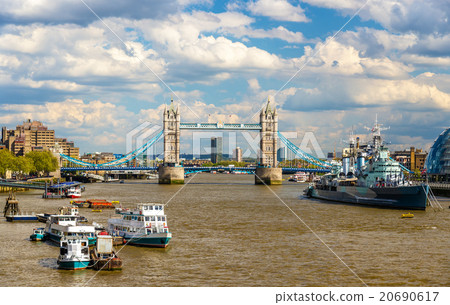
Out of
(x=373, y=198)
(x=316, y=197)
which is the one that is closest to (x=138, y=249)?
(x=373, y=198)

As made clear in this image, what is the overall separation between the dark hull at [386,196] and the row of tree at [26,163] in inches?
1988

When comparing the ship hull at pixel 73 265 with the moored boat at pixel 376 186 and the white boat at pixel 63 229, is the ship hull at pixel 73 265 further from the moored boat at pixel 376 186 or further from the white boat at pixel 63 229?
the moored boat at pixel 376 186

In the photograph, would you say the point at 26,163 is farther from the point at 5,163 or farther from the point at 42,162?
the point at 42,162

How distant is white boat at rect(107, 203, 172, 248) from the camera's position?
28984mm

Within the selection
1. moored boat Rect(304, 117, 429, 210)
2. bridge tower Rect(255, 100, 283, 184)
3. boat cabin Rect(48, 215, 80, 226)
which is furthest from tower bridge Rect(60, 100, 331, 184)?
boat cabin Rect(48, 215, 80, 226)

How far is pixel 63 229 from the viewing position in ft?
100

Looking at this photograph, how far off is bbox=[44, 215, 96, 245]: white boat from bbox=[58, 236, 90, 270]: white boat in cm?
383

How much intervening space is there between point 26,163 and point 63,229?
70499mm

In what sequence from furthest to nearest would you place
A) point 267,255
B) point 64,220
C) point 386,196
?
point 386,196 < point 64,220 < point 267,255

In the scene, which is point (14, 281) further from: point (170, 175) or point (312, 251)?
point (170, 175)

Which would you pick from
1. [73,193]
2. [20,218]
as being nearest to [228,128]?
[73,193]

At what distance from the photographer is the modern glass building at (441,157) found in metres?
88.1

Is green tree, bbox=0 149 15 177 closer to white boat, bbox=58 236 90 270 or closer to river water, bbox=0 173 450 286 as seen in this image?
river water, bbox=0 173 450 286

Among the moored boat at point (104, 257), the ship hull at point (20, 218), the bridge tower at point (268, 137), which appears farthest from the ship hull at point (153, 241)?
the bridge tower at point (268, 137)
